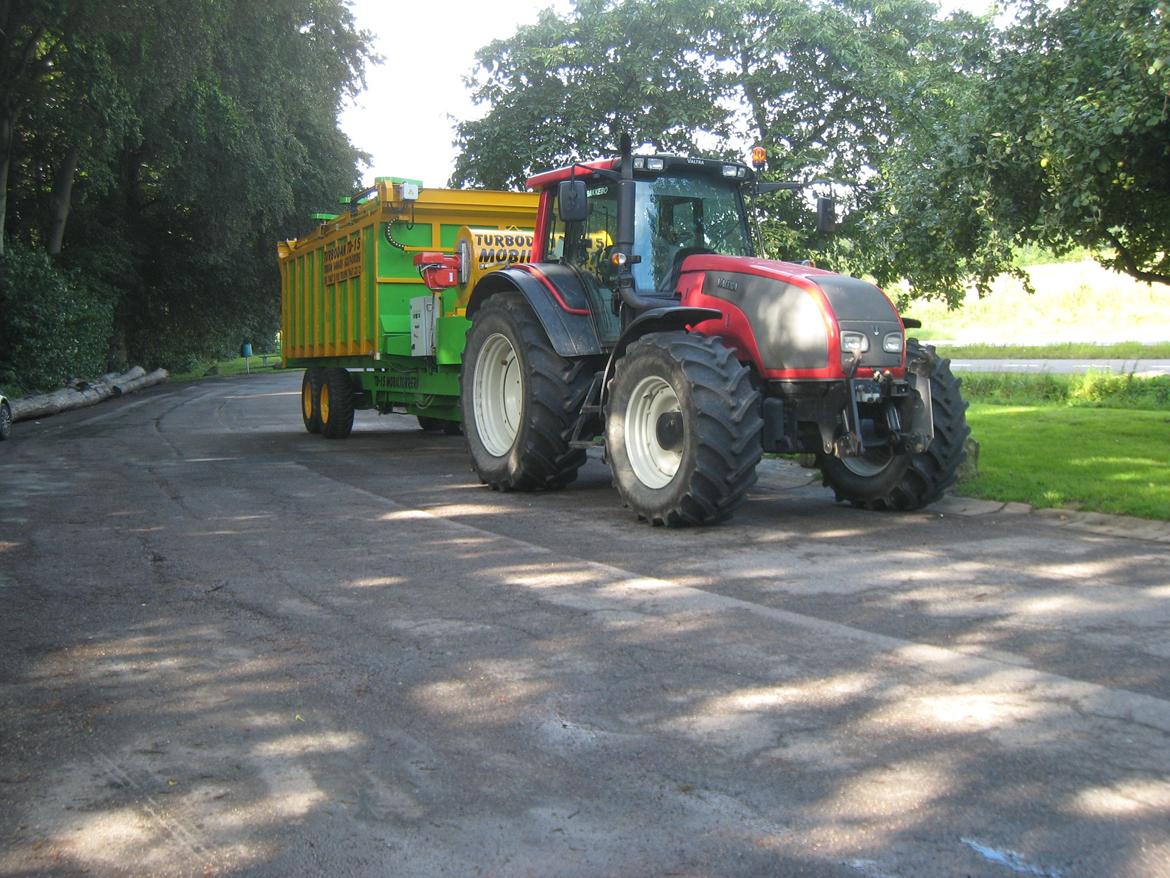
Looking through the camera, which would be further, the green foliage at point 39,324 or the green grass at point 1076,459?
the green foliage at point 39,324

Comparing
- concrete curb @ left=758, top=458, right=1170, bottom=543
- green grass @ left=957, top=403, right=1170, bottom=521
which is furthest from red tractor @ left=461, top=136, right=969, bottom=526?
green grass @ left=957, top=403, right=1170, bottom=521

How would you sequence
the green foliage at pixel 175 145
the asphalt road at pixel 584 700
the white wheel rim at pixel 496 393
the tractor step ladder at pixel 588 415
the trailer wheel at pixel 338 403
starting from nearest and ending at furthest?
1. the asphalt road at pixel 584 700
2. the tractor step ladder at pixel 588 415
3. the white wheel rim at pixel 496 393
4. the trailer wheel at pixel 338 403
5. the green foliage at pixel 175 145

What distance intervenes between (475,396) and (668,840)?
816 cm

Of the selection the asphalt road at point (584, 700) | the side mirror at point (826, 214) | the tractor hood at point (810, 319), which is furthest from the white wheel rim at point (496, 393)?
the side mirror at point (826, 214)

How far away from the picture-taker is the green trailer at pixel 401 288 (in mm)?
13656

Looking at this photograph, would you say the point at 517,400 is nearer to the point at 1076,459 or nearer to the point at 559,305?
the point at 559,305

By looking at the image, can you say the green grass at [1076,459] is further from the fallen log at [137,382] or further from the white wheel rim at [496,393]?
the fallen log at [137,382]

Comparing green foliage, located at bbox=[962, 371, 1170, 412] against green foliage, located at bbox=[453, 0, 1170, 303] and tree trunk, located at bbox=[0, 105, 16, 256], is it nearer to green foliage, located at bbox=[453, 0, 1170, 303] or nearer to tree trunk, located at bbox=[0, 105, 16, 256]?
green foliage, located at bbox=[453, 0, 1170, 303]

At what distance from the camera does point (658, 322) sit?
9.15 m

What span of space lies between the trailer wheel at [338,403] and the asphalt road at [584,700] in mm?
8054

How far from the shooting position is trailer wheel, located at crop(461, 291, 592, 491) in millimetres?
10070

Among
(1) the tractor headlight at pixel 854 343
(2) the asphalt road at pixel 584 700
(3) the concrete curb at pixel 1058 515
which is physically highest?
(1) the tractor headlight at pixel 854 343

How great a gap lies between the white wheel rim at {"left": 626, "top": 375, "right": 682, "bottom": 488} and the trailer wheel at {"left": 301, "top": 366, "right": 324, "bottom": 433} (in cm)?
955

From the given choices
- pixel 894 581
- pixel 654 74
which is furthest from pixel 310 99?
pixel 894 581
